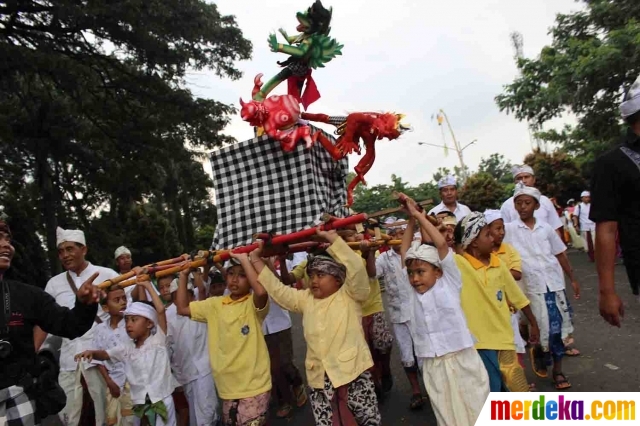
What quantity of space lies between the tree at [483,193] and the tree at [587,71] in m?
3.86

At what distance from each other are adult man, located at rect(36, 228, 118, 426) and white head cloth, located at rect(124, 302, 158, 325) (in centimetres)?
59

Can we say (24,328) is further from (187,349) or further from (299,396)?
(299,396)

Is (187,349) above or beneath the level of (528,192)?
beneath

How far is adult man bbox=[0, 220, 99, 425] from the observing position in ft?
9.21

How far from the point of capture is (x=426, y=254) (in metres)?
3.51

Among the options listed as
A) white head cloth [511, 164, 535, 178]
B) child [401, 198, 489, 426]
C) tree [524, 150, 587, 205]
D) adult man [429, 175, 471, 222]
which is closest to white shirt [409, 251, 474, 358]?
child [401, 198, 489, 426]

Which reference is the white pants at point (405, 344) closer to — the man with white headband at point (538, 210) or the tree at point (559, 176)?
the man with white headband at point (538, 210)

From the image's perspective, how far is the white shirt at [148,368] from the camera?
13.7 ft

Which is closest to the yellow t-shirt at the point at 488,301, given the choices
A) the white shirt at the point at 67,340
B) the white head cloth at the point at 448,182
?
the white head cloth at the point at 448,182

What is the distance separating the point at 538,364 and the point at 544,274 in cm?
100

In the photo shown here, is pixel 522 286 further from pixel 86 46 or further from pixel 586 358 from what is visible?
pixel 86 46

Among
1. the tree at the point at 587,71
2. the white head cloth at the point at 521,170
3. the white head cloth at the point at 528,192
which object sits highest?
the tree at the point at 587,71

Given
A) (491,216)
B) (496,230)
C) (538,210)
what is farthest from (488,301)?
(538,210)

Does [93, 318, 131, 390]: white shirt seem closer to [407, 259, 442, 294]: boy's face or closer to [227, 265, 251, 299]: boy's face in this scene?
[227, 265, 251, 299]: boy's face
